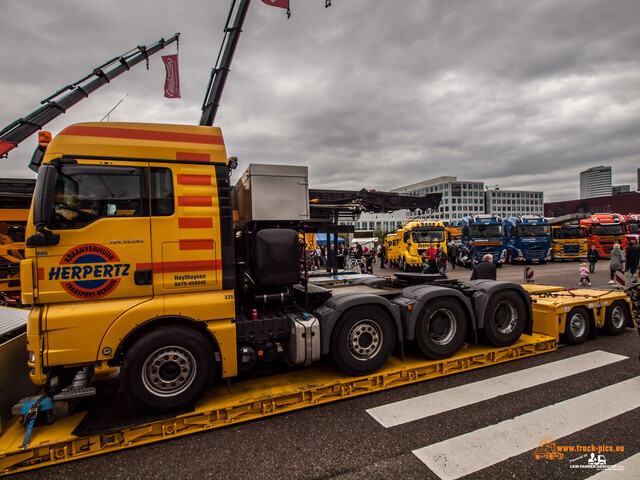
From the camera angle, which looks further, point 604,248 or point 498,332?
point 604,248

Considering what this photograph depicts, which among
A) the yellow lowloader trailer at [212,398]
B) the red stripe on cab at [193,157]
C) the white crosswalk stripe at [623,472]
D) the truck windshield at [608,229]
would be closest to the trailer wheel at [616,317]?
the yellow lowloader trailer at [212,398]

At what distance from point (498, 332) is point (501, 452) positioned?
2925mm

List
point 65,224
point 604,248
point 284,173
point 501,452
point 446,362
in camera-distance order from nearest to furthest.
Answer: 1. point 501,452
2. point 65,224
3. point 284,173
4. point 446,362
5. point 604,248

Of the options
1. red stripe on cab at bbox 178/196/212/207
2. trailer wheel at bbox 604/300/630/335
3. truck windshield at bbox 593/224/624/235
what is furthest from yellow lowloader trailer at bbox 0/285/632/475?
truck windshield at bbox 593/224/624/235

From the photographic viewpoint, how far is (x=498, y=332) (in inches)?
233

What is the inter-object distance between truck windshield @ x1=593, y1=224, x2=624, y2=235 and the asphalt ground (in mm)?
25921

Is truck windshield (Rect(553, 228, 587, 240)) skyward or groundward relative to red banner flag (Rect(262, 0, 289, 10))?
groundward

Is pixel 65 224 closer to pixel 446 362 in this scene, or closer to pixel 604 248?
pixel 446 362

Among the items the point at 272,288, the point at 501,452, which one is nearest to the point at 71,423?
the point at 272,288

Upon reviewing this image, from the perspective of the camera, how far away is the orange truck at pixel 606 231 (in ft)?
80.6

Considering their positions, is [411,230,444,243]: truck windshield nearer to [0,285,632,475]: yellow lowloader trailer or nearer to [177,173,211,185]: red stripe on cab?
[0,285,632,475]: yellow lowloader trailer

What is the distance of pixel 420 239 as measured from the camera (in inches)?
805

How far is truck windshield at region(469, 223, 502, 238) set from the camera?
21500 mm

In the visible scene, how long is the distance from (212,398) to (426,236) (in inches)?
708
